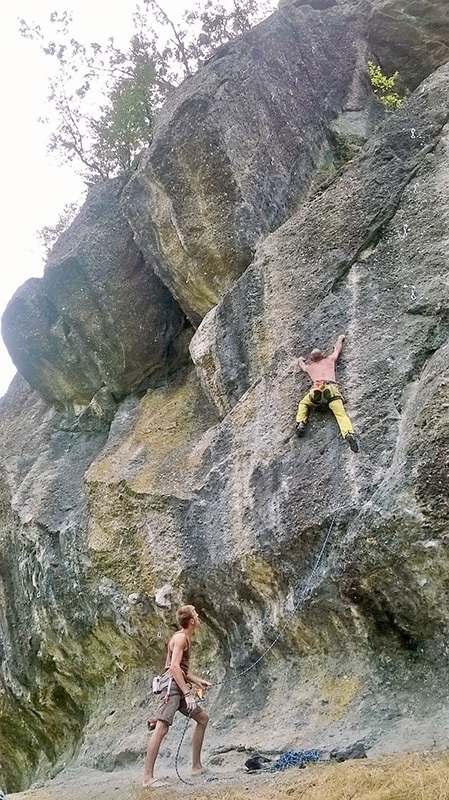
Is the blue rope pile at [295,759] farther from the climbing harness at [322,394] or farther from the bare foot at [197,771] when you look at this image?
the climbing harness at [322,394]

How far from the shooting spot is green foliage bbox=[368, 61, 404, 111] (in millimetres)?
16594

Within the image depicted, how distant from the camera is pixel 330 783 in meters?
5.55

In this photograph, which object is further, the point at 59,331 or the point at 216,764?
the point at 59,331

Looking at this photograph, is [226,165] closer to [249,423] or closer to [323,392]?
[249,423]

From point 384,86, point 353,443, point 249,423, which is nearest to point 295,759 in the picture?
point 353,443

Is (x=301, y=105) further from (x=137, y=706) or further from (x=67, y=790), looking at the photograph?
(x=67, y=790)

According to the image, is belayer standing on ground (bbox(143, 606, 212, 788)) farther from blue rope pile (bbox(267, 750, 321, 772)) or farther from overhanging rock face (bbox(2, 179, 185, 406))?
overhanging rock face (bbox(2, 179, 185, 406))

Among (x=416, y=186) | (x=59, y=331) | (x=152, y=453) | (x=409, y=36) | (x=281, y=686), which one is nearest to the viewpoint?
(x=281, y=686)

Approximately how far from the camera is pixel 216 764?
8062mm

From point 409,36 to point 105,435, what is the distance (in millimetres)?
12914

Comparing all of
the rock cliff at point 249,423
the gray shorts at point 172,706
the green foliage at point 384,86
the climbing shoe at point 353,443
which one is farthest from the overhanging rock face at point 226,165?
the gray shorts at point 172,706

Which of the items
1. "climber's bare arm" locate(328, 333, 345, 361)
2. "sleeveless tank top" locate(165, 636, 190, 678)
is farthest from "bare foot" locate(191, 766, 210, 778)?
"climber's bare arm" locate(328, 333, 345, 361)

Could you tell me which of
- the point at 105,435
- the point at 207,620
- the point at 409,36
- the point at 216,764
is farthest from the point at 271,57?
the point at 216,764

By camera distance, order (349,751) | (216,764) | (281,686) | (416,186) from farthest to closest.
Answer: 1. (416,186)
2. (281,686)
3. (216,764)
4. (349,751)
